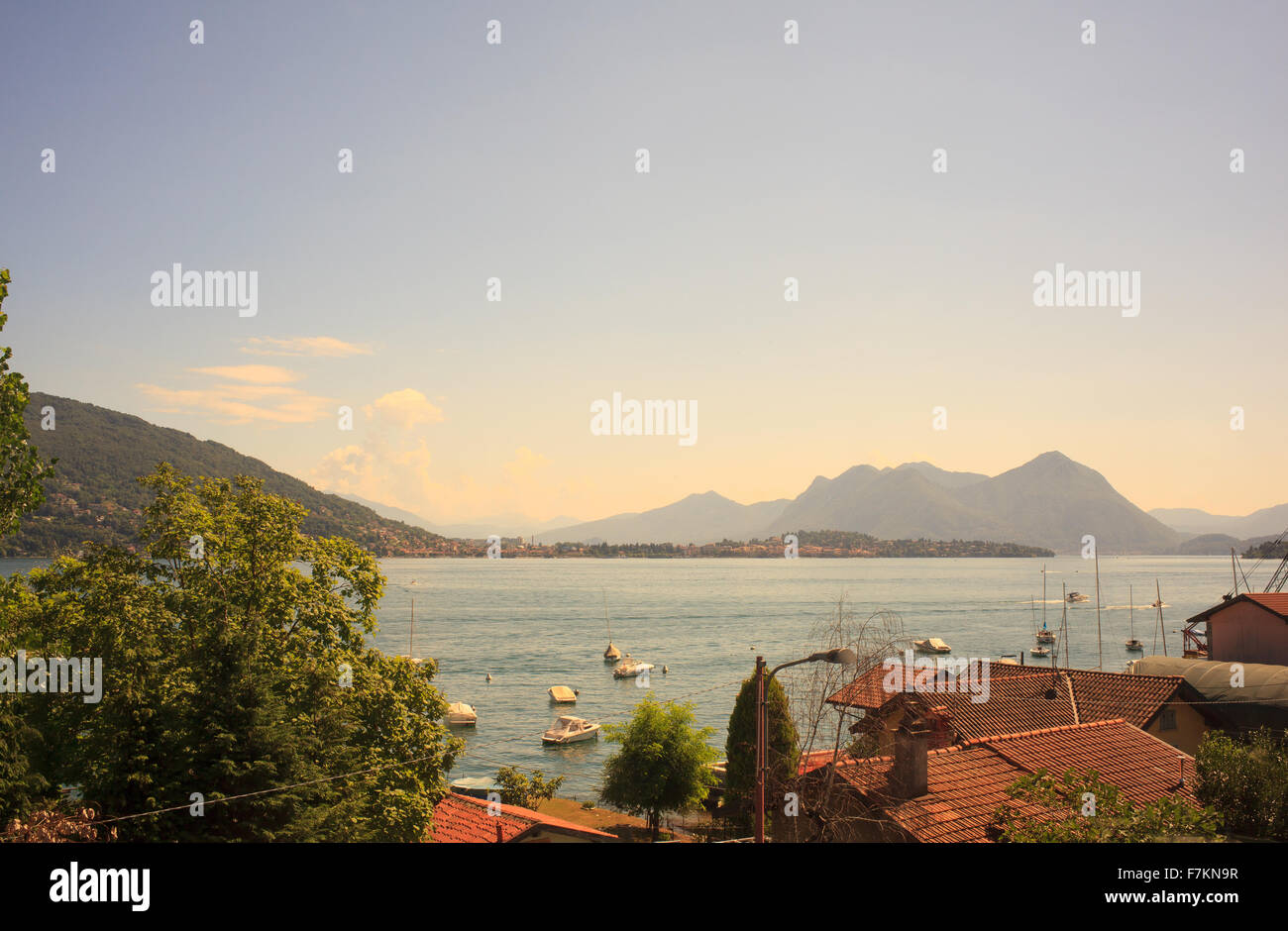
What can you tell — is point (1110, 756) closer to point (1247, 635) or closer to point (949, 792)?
point (949, 792)

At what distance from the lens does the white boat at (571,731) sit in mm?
60906

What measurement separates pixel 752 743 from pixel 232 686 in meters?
21.7

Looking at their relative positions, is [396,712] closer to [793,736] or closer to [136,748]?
[136,748]

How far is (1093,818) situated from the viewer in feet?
39.2

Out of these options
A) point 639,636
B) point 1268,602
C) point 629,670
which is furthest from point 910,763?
point 639,636

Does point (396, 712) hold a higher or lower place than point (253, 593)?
lower

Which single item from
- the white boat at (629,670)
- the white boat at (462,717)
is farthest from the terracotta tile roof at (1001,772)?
the white boat at (629,670)

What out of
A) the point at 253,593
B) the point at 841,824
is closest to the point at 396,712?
the point at 253,593

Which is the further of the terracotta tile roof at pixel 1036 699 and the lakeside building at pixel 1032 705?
the terracotta tile roof at pixel 1036 699

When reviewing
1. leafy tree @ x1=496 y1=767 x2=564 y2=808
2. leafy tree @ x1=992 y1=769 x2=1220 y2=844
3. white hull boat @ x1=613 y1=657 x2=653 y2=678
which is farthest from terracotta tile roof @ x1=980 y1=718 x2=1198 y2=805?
white hull boat @ x1=613 y1=657 x2=653 y2=678

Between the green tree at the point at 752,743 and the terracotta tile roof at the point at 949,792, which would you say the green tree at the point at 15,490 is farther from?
the green tree at the point at 752,743

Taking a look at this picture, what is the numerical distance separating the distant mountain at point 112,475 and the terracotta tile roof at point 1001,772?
9093 centimetres

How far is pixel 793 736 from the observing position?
106 ft
